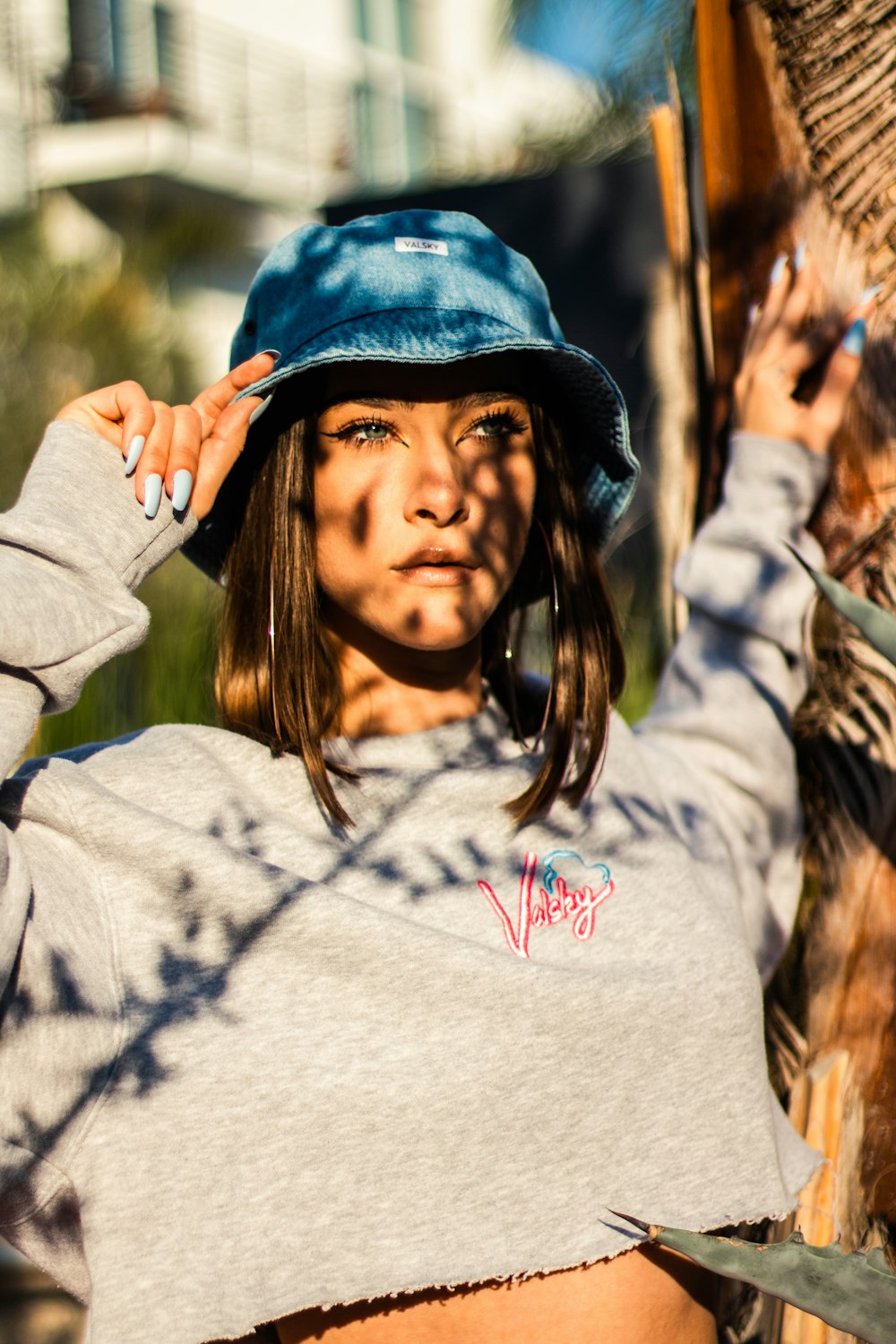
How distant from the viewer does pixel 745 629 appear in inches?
105

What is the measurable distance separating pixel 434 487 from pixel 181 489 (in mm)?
372

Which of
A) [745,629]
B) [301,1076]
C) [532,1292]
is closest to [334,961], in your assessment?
[301,1076]

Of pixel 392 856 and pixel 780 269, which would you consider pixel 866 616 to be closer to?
pixel 392 856

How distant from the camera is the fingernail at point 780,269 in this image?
8.72ft

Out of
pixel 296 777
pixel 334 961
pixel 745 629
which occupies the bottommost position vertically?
pixel 334 961

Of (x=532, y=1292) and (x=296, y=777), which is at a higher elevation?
(x=296, y=777)

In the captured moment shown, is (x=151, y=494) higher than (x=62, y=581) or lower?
higher

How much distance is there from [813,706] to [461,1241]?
1.15m

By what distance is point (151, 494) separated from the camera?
210cm

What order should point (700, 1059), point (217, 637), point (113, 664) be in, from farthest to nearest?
point (113, 664) < point (217, 637) < point (700, 1059)

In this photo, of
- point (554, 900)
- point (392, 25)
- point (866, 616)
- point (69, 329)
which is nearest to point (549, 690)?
point (554, 900)

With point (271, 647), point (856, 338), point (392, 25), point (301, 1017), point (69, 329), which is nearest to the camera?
point (301, 1017)

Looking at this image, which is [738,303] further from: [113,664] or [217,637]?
[113,664]

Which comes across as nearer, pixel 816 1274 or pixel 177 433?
pixel 816 1274
